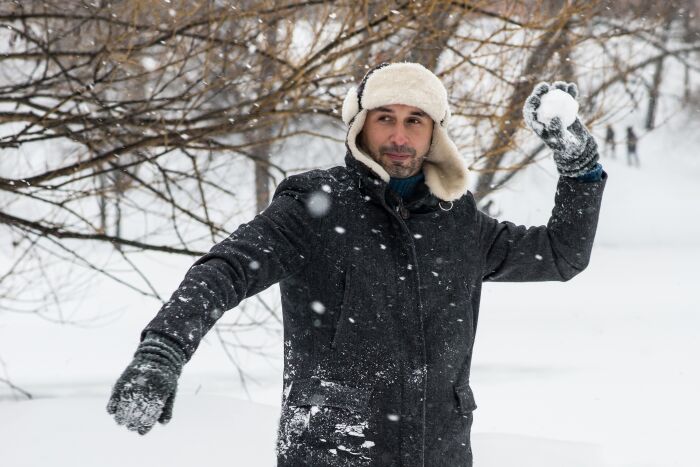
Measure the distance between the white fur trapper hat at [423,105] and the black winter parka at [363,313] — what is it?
74 mm

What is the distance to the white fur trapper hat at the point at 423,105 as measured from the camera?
2167mm

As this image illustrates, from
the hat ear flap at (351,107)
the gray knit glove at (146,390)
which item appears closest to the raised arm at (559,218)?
the hat ear flap at (351,107)

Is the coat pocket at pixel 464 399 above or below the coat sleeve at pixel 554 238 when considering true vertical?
below

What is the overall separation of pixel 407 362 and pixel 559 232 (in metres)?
0.59

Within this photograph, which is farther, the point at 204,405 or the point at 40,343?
the point at 40,343

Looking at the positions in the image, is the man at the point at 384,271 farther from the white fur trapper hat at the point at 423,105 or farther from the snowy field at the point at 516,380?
the snowy field at the point at 516,380

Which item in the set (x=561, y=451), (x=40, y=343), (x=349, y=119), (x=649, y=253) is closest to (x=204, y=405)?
(x=561, y=451)

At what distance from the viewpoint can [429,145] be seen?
2.28 metres

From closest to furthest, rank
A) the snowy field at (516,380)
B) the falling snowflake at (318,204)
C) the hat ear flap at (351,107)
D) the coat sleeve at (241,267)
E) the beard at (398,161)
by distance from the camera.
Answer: the coat sleeve at (241,267) < the falling snowflake at (318,204) < the beard at (398,161) < the hat ear flap at (351,107) < the snowy field at (516,380)

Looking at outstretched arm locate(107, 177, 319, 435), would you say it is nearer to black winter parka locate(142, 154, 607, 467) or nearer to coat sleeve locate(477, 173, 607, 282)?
black winter parka locate(142, 154, 607, 467)

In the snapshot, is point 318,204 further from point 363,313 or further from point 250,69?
point 250,69

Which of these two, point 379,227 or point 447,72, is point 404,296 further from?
point 447,72

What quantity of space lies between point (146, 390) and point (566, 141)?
4.07 ft

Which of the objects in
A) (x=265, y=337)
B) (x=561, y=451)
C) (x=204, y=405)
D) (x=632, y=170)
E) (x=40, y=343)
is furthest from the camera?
(x=632, y=170)
